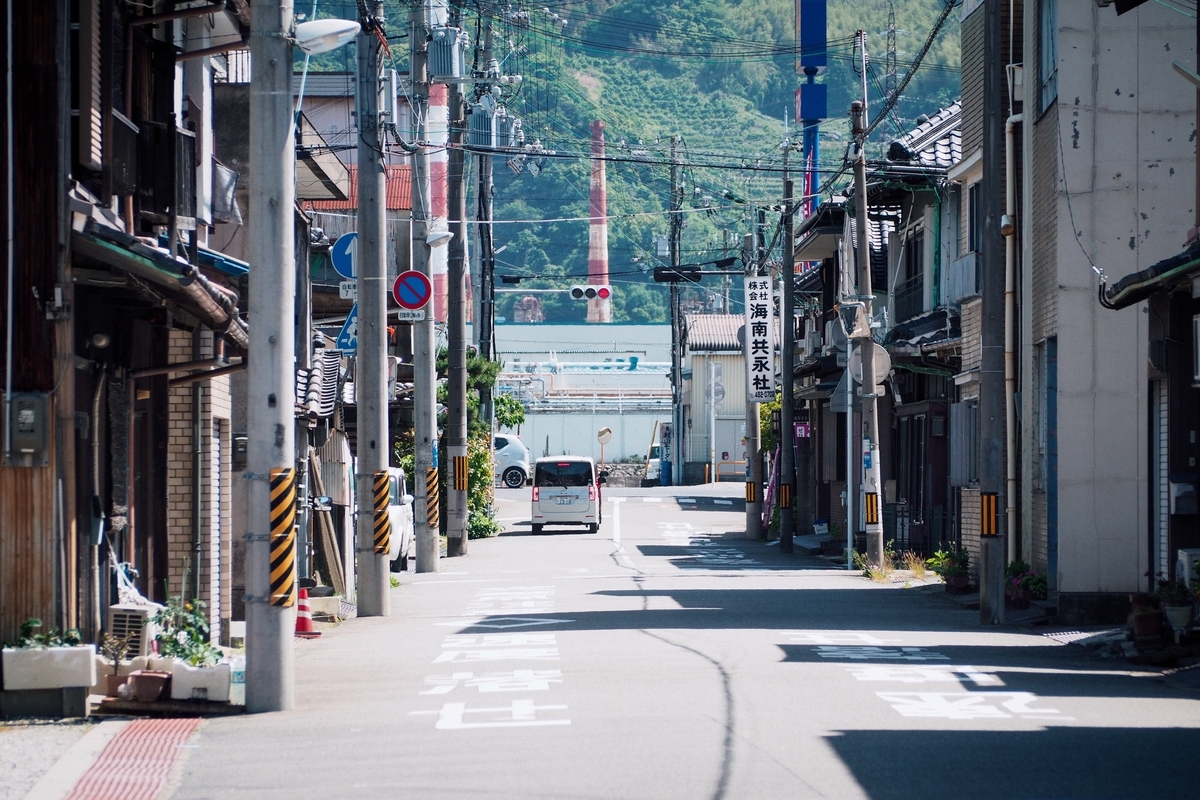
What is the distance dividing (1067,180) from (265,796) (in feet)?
43.0

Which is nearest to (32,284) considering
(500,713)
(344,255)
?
(500,713)

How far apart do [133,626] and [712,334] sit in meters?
62.4

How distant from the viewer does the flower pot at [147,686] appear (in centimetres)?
1101

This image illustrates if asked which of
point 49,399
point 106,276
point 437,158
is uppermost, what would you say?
point 437,158

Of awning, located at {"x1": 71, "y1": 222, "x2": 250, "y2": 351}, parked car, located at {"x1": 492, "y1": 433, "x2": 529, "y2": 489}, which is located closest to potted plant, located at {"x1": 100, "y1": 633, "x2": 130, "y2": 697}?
awning, located at {"x1": 71, "y1": 222, "x2": 250, "y2": 351}

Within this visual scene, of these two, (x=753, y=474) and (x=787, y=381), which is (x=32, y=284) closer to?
(x=787, y=381)

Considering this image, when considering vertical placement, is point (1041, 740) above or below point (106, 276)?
below

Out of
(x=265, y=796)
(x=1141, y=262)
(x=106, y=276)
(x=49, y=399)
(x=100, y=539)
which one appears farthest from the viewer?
(x=1141, y=262)

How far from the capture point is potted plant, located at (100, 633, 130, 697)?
36.9ft

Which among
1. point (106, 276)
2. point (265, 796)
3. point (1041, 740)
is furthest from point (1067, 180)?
point (265, 796)

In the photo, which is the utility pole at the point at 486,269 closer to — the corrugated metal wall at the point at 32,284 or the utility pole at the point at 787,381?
the utility pole at the point at 787,381

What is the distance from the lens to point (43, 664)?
10391 millimetres

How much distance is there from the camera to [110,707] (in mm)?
11008

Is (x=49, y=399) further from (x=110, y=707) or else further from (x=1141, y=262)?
(x=1141, y=262)
